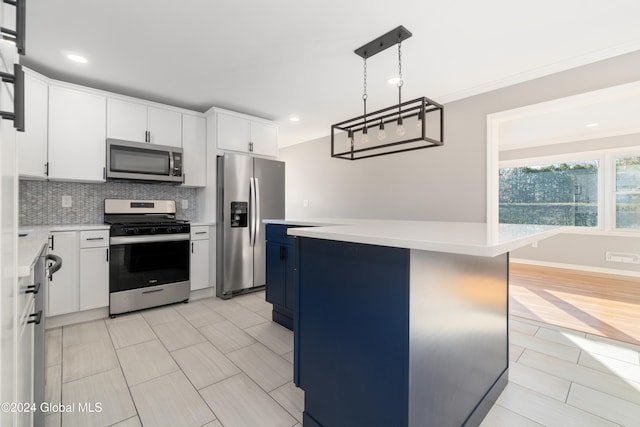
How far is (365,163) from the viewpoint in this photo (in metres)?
4.57

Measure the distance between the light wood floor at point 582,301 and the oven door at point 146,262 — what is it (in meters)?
3.73

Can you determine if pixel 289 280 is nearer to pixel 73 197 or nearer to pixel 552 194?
pixel 73 197

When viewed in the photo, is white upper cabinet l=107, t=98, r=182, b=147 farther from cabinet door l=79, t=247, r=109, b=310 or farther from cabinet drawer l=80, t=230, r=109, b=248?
cabinet door l=79, t=247, r=109, b=310

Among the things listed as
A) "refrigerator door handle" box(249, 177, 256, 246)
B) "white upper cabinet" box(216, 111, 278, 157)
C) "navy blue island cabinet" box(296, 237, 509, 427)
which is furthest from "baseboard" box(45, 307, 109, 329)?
"navy blue island cabinet" box(296, 237, 509, 427)

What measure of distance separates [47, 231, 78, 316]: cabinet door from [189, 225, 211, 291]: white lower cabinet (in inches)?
41.6

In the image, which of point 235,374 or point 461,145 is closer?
point 235,374

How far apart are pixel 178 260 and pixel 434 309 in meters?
2.98

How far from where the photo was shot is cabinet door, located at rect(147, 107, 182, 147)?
3.32 metres

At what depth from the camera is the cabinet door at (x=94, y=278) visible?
2742 millimetres

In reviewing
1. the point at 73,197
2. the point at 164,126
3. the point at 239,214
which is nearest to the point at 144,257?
the point at 73,197

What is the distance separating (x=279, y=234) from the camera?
8.64 ft

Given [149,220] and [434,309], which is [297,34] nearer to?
[434,309]

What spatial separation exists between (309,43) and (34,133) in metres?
2.63

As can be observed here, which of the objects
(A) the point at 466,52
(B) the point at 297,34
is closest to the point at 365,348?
(B) the point at 297,34
